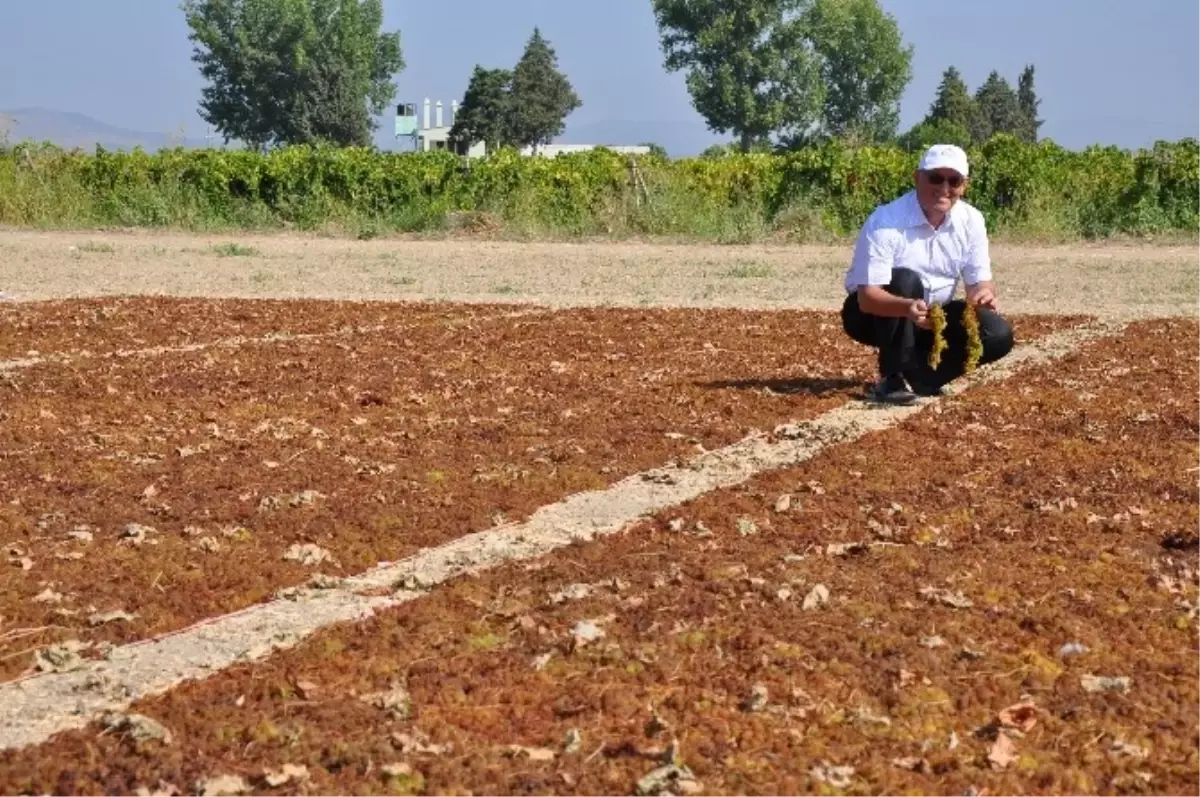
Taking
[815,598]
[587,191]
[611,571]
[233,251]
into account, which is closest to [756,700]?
[815,598]

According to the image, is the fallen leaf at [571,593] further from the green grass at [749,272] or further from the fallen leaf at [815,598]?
the green grass at [749,272]

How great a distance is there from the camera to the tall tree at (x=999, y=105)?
96312 mm

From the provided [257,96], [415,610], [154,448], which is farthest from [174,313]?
[257,96]

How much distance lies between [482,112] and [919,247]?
78.9 meters

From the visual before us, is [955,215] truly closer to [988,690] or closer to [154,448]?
[154,448]

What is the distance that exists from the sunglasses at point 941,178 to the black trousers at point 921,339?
52 centimetres

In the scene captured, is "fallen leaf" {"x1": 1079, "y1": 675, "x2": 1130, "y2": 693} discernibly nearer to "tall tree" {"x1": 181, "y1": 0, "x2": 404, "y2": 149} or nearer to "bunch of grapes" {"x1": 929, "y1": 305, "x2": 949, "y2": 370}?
"bunch of grapes" {"x1": 929, "y1": 305, "x2": 949, "y2": 370}

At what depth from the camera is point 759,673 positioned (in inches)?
163

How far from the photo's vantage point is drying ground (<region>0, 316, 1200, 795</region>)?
356cm

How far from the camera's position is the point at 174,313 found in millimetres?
13297

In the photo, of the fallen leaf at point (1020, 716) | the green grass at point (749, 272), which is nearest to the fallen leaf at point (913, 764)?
the fallen leaf at point (1020, 716)

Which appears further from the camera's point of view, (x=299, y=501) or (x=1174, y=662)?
(x=299, y=501)

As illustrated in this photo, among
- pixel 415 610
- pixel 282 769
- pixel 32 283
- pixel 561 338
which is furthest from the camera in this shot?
pixel 32 283

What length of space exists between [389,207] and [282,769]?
25.1 meters
